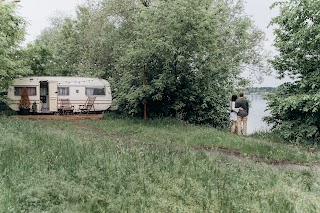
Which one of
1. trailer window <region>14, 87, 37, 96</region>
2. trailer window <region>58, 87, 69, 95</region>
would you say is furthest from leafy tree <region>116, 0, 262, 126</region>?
trailer window <region>14, 87, 37, 96</region>

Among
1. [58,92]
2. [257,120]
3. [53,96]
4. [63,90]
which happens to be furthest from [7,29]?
[257,120]

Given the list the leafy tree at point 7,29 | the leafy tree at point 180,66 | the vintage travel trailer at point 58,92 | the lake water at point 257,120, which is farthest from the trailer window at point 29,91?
the lake water at point 257,120

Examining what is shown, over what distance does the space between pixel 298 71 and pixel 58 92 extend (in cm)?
1823

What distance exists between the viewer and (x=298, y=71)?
1625cm

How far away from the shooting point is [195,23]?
63.2 ft

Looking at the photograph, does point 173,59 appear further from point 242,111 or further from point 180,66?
point 242,111

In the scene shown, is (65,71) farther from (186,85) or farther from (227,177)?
(227,177)

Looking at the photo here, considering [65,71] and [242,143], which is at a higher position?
[65,71]

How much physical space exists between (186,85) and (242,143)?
29.3 ft

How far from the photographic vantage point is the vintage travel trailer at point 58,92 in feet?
87.1

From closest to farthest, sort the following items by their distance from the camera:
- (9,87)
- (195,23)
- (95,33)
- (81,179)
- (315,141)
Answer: (81,179)
(315,141)
(195,23)
(9,87)
(95,33)

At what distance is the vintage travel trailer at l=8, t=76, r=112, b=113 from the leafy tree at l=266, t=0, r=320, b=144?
15.6m

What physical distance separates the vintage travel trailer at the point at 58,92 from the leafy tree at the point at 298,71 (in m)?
15.6

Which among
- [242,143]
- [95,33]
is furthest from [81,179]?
[95,33]
